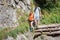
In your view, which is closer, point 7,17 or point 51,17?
point 7,17

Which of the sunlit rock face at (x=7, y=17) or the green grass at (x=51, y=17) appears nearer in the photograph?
the sunlit rock face at (x=7, y=17)

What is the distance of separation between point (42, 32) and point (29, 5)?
8.82ft

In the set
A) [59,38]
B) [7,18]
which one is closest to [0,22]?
[7,18]

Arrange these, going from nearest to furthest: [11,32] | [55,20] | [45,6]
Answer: [11,32] → [55,20] → [45,6]

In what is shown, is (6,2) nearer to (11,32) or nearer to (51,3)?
(11,32)

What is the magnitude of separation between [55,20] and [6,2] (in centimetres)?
369

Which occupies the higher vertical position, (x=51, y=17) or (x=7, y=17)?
(x=7, y=17)

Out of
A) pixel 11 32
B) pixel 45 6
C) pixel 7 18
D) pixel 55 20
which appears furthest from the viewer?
pixel 45 6

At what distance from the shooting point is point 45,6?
22000mm

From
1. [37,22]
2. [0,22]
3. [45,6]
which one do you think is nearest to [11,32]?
[0,22]

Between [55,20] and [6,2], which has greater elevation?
[6,2]

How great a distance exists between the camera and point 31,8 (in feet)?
68.5

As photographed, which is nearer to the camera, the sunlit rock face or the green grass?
the sunlit rock face

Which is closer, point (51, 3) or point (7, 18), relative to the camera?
point (7, 18)
